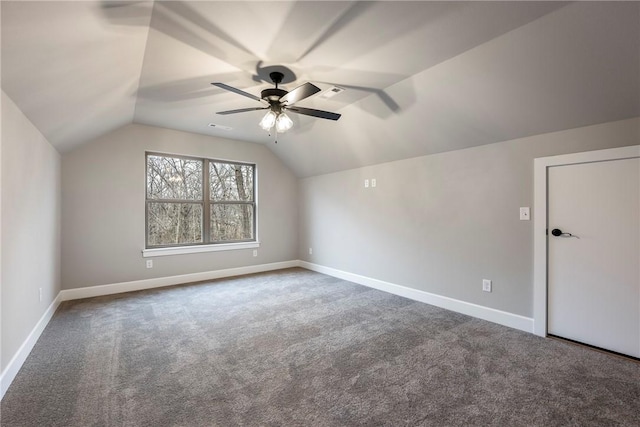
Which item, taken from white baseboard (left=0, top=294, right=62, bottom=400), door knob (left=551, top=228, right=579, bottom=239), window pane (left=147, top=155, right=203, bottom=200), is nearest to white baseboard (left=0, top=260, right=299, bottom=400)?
white baseboard (left=0, top=294, right=62, bottom=400)

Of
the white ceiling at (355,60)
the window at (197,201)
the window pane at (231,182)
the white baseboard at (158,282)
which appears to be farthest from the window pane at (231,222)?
the white ceiling at (355,60)

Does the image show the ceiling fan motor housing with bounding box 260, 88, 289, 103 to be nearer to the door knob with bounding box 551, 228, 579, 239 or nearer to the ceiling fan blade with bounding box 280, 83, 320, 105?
the ceiling fan blade with bounding box 280, 83, 320, 105

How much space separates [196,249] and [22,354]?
265 cm

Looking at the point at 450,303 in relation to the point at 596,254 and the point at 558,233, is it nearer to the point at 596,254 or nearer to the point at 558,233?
the point at 558,233

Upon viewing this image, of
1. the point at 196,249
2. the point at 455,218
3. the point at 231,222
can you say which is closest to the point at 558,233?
the point at 455,218

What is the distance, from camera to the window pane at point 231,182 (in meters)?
5.18

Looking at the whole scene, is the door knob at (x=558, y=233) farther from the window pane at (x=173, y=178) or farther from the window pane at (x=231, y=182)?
the window pane at (x=173, y=178)

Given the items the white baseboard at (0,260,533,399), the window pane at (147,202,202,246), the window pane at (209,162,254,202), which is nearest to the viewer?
the white baseboard at (0,260,533,399)

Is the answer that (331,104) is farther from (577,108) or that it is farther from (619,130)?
(619,130)

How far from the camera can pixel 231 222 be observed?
5.41 meters

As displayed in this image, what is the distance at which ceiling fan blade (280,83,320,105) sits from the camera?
7.67 ft

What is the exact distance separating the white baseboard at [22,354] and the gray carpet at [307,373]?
2.1 inches

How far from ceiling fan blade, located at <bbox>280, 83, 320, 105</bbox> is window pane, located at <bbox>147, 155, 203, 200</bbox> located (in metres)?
2.95

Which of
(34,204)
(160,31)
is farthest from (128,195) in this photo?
(160,31)
